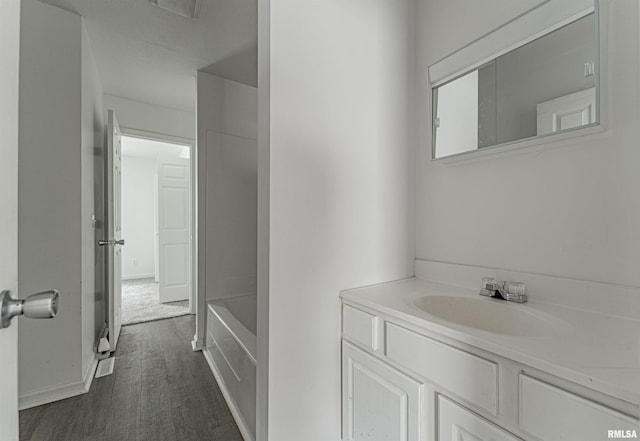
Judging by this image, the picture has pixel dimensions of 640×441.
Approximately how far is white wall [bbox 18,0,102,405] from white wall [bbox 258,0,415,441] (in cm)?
159

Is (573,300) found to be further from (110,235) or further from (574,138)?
(110,235)

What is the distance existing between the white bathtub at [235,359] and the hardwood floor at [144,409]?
0.07 meters

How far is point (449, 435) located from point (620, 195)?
3.02 feet

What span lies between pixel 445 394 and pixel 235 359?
123 centimetres

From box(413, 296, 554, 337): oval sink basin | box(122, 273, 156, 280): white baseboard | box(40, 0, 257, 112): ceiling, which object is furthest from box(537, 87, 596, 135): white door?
box(122, 273, 156, 280): white baseboard

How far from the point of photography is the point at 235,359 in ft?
5.34

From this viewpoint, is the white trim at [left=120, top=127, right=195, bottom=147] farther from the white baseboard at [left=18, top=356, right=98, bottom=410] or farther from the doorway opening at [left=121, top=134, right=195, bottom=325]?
the white baseboard at [left=18, top=356, right=98, bottom=410]

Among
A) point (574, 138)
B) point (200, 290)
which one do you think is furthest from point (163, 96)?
point (574, 138)

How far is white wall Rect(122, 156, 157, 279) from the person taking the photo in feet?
18.3

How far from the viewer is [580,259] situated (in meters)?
0.97

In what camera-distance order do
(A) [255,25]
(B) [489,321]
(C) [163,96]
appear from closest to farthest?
(B) [489,321]
(A) [255,25]
(C) [163,96]

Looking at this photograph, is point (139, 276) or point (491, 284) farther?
point (139, 276)

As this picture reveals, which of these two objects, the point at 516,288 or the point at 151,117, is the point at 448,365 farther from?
the point at 151,117
